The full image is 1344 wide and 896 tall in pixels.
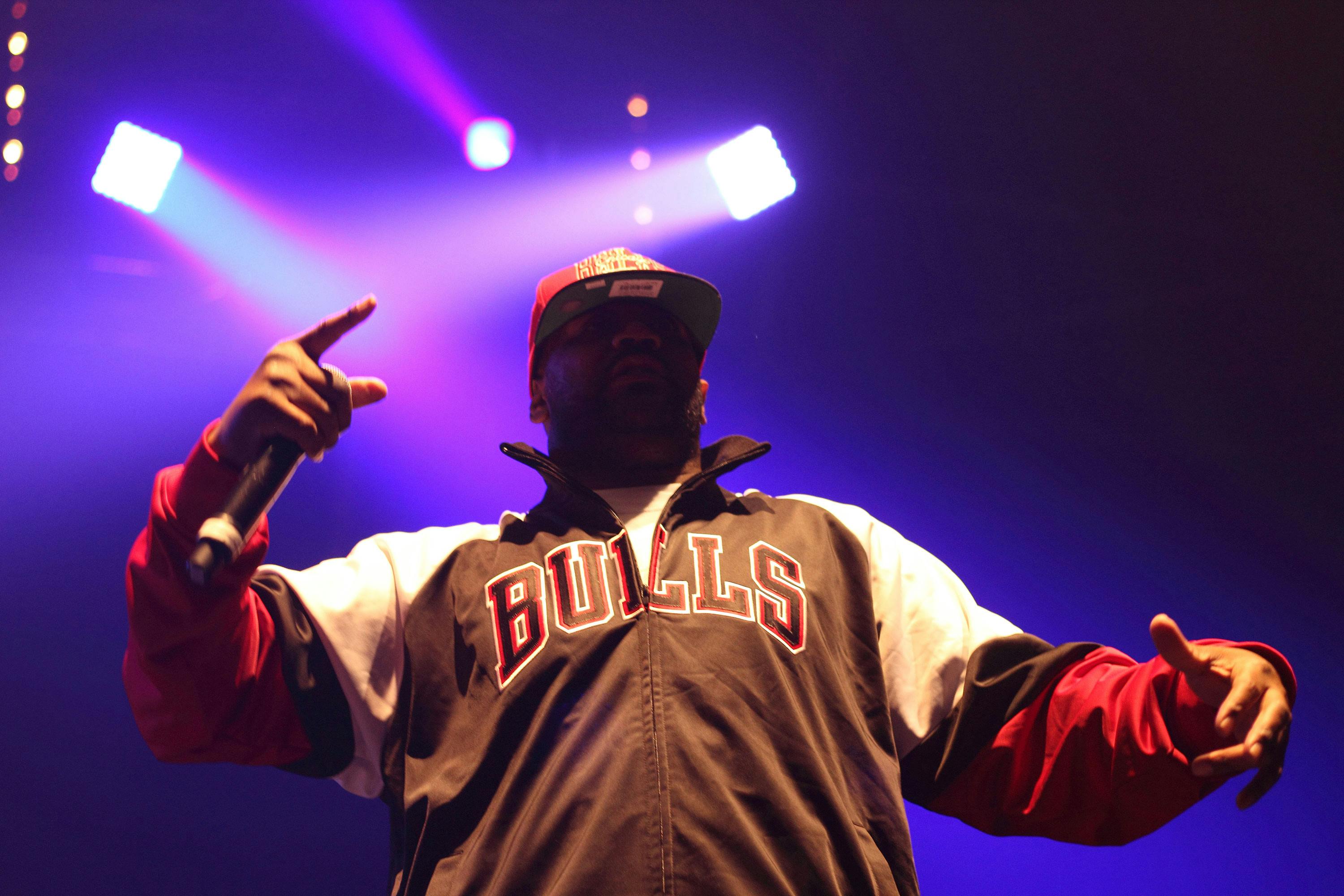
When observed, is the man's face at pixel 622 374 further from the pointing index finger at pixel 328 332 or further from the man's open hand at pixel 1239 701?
the man's open hand at pixel 1239 701

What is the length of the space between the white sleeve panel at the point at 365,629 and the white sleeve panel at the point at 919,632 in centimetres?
77

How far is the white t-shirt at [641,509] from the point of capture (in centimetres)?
147

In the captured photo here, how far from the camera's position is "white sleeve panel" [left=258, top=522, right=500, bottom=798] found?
133cm

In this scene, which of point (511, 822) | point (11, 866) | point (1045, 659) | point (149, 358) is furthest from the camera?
point (149, 358)

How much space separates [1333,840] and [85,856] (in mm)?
2634

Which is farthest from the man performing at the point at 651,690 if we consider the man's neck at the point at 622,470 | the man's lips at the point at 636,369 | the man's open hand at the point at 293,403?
the man's lips at the point at 636,369

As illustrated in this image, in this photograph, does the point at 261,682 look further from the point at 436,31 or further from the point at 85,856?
the point at 436,31

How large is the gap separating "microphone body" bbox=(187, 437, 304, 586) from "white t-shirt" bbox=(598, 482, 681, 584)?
1.97ft

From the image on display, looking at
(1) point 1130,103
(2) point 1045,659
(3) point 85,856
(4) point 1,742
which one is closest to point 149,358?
(4) point 1,742

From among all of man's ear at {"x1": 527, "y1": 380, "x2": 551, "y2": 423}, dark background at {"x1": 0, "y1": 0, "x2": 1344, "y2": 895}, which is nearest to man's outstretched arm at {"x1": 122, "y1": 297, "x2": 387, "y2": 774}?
man's ear at {"x1": 527, "y1": 380, "x2": 551, "y2": 423}

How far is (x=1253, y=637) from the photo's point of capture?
1.99m

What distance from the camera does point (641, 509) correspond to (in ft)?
5.30

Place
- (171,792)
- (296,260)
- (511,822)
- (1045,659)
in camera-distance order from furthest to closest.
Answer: (296,260) → (171,792) → (1045,659) → (511,822)

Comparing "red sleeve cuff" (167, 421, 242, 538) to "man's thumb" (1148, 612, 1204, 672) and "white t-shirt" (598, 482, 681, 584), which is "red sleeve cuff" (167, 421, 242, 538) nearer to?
"white t-shirt" (598, 482, 681, 584)
